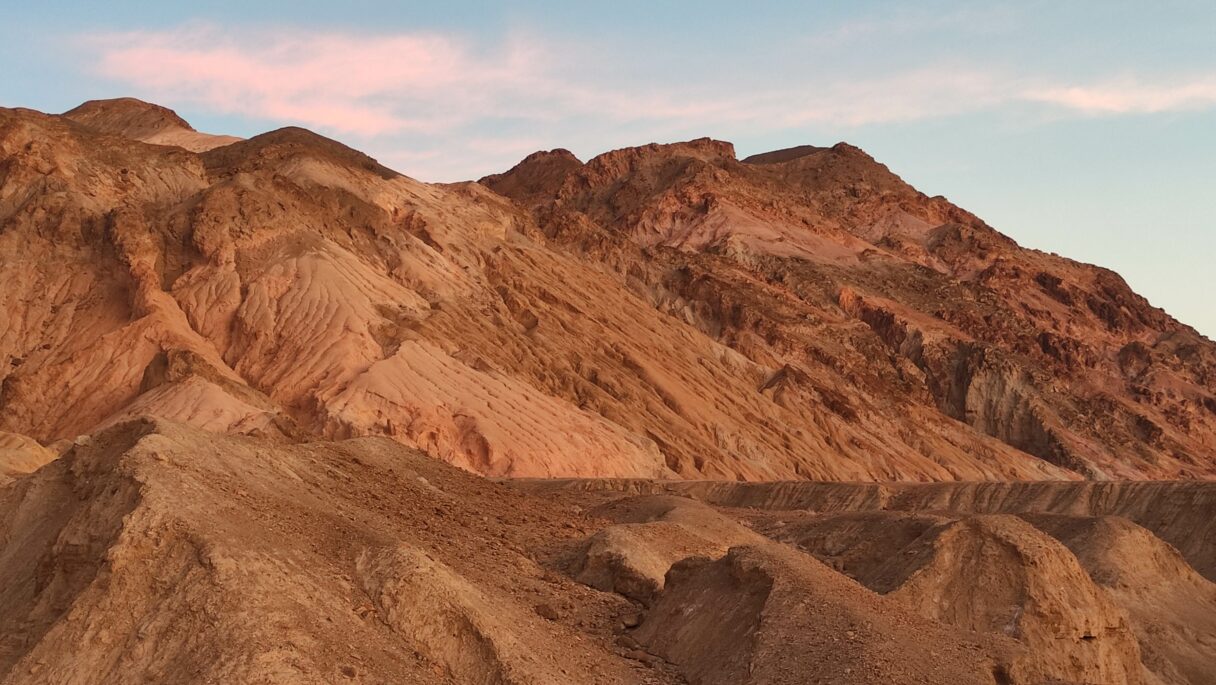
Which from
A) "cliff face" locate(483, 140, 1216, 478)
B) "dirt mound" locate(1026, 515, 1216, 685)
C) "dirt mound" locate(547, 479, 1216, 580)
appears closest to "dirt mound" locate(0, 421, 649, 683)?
"dirt mound" locate(1026, 515, 1216, 685)

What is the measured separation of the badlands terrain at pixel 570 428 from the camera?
12773mm

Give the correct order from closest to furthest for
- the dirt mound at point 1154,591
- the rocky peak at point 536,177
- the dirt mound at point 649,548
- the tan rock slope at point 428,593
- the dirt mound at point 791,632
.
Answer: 1. the tan rock slope at point 428,593
2. the dirt mound at point 791,632
3. the dirt mound at point 649,548
4. the dirt mound at point 1154,591
5. the rocky peak at point 536,177

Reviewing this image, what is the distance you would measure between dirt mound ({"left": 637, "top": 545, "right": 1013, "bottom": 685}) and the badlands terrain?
0.06 metres

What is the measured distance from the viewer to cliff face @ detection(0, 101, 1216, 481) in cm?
4478

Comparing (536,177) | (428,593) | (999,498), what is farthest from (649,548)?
(536,177)

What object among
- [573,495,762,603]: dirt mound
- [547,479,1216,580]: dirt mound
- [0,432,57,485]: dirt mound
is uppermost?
[573,495,762,603]: dirt mound

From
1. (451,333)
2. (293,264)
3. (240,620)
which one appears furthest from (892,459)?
(240,620)

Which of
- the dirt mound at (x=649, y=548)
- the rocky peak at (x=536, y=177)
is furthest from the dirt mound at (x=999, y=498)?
the rocky peak at (x=536, y=177)

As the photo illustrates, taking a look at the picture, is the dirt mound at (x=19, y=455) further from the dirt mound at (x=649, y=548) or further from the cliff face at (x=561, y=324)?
the dirt mound at (x=649, y=548)

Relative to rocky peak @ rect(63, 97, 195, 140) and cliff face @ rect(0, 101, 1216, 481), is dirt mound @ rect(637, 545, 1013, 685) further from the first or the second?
rocky peak @ rect(63, 97, 195, 140)

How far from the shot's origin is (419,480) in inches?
809

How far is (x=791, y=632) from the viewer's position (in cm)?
1330

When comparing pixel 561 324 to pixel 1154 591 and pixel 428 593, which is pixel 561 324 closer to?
pixel 1154 591

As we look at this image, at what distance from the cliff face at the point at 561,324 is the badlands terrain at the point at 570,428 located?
0.19 m
